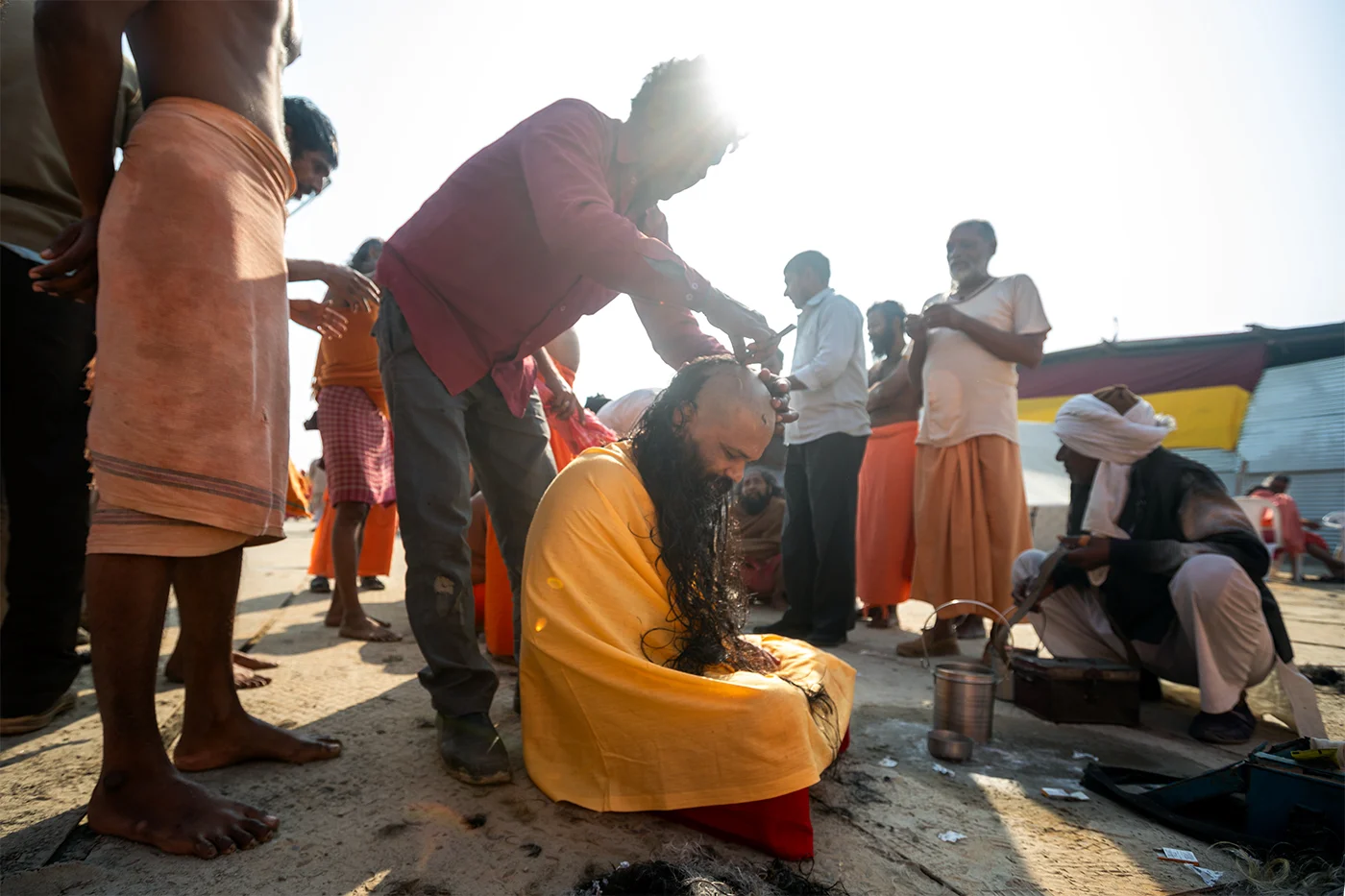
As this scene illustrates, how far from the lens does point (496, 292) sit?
2.33 meters

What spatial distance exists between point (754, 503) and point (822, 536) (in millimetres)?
Result: 2157

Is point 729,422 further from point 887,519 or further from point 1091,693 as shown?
point 887,519

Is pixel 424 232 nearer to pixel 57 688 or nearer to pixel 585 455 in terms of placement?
pixel 585 455

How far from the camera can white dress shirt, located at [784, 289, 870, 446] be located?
4637 millimetres

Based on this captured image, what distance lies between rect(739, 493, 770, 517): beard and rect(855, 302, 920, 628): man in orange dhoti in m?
1.18

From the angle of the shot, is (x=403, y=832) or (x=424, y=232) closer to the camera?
(x=403, y=832)

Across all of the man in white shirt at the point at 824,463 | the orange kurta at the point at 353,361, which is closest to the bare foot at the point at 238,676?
the orange kurta at the point at 353,361

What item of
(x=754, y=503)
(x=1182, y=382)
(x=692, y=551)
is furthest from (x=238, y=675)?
(x=1182, y=382)

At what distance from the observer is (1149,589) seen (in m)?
3.29

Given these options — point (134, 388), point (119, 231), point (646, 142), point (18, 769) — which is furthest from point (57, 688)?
point (646, 142)

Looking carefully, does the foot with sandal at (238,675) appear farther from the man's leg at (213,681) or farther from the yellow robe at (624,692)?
the yellow robe at (624,692)

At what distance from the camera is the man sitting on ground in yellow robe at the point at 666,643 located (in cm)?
172

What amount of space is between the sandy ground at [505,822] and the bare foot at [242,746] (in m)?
0.04

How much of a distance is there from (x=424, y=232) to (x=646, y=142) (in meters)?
0.79
